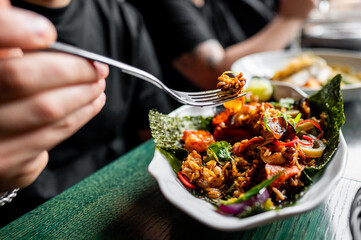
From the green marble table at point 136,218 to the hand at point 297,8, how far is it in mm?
1989

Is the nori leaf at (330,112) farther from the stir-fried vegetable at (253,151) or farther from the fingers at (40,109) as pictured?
the fingers at (40,109)

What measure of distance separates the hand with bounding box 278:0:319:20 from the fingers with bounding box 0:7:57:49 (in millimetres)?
2730

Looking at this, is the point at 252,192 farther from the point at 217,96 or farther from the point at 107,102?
the point at 107,102

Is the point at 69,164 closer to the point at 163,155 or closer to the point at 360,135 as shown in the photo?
the point at 163,155

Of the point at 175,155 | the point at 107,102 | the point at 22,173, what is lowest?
A: the point at 107,102

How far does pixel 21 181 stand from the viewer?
83 cm

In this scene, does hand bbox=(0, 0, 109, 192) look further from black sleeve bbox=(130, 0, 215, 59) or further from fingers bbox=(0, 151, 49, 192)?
black sleeve bbox=(130, 0, 215, 59)

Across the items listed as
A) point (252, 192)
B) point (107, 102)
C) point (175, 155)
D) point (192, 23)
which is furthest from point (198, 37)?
point (252, 192)

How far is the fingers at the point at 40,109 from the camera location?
660 mm

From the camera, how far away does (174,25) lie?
97.0 inches

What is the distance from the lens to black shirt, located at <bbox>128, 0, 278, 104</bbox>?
2472 millimetres

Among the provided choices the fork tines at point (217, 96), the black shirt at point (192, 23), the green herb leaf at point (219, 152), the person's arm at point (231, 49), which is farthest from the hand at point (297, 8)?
the green herb leaf at point (219, 152)

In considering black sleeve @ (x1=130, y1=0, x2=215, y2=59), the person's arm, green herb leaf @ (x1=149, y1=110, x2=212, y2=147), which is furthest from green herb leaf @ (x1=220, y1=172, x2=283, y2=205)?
black sleeve @ (x1=130, y1=0, x2=215, y2=59)

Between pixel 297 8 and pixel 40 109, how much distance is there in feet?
9.17
